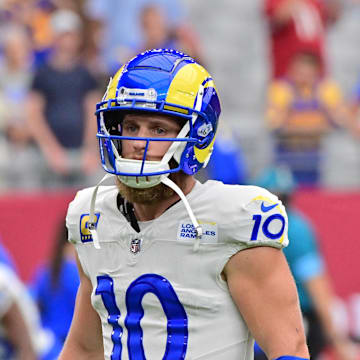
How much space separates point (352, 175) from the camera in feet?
31.0

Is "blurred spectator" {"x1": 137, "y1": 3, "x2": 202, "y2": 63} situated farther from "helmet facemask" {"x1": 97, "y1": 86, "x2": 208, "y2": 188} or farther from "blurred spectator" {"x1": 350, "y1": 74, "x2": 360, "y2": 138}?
"helmet facemask" {"x1": 97, "y1": 86, "x2": 208, "y2": 188}

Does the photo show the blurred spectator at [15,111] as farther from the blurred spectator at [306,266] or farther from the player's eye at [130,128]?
the player's eye at [130,128]

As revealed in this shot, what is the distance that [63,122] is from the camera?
324 inches

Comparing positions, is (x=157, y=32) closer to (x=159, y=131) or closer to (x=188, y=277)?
(x=159, y=131)

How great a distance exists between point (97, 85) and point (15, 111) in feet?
2.36

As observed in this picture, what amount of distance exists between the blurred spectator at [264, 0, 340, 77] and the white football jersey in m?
6.24

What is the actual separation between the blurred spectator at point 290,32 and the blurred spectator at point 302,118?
1.02 ft

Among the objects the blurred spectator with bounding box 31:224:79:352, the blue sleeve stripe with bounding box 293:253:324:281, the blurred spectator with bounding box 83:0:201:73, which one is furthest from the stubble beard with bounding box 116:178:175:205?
the blurred spectator with bounding box 83:0:201:73

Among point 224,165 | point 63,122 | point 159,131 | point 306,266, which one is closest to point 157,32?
point 63,122

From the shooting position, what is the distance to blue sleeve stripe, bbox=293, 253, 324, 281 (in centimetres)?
627

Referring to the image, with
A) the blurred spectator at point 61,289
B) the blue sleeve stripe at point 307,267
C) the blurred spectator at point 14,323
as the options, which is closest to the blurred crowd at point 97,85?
the blue sleeve stripe at point 307,267

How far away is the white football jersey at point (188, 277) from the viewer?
3.05 metres

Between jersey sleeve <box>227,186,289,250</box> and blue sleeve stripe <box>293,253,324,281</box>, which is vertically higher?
jersey sleeve <box>227,186,289,250</box>

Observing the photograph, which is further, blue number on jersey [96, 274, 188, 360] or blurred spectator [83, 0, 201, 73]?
blurred spectator [83, 0, 201, 73]
